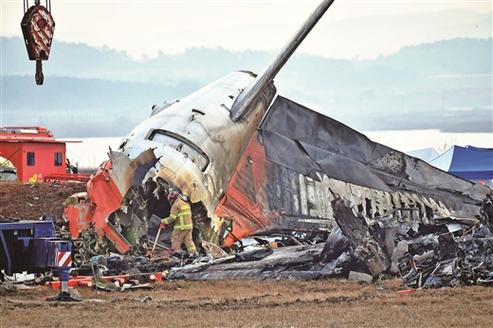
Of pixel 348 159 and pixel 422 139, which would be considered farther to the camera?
pixel 422 139

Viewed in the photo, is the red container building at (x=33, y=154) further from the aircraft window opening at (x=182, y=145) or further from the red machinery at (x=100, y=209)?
the red machinery at (x=100, y=209)

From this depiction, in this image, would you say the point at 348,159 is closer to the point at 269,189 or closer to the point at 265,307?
the point at 269,189

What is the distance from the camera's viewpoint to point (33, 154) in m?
59.4

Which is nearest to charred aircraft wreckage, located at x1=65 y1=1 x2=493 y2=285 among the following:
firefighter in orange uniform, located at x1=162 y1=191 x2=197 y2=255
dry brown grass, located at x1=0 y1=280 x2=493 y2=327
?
firefighter in orange uniform, located at x1=162 y1=191 x2=197 y2=255

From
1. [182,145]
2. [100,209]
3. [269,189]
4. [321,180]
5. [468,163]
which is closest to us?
[100,209]

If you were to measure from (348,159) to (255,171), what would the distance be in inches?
156

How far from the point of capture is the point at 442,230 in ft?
111

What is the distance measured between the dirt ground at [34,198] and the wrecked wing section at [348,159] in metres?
7.75

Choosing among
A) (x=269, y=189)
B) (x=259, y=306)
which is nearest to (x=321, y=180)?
(x=269, y=189)

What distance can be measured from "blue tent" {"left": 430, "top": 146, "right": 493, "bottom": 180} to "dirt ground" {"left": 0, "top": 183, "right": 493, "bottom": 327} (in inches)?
1001

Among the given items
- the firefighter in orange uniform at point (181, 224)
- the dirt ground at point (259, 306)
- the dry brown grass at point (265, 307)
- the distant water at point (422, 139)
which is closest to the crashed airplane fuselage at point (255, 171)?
the firefighter in orange uniform at point (181, 224)

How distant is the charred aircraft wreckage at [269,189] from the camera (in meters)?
32.5

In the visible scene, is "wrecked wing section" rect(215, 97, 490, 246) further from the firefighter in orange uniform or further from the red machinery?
the red machinery

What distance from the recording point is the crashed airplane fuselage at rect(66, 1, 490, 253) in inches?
1428
